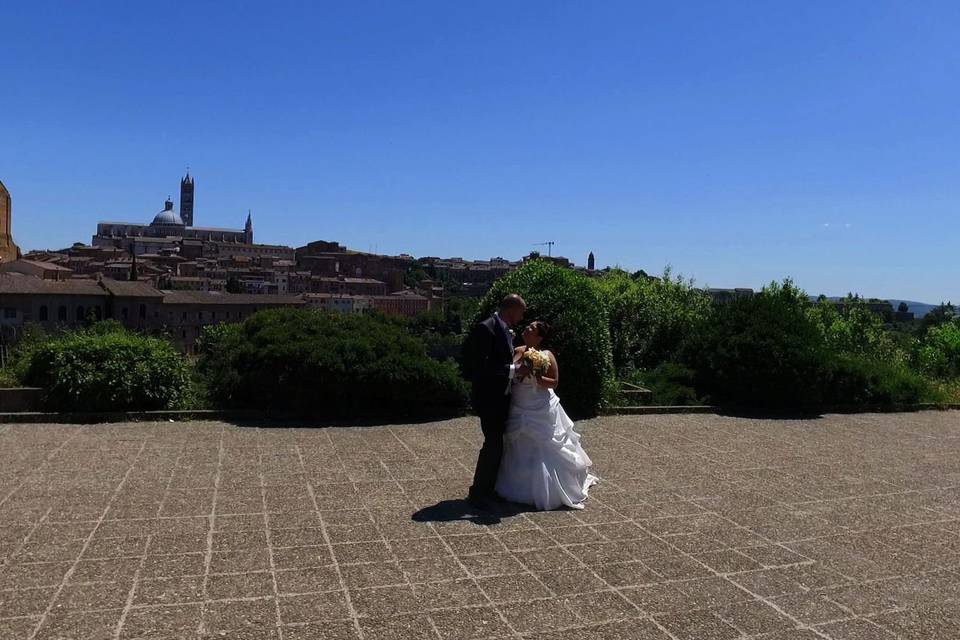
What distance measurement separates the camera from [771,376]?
1093cm

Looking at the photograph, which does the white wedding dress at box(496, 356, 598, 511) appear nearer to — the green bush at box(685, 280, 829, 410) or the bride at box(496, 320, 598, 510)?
the bride at box(496, 320, 598, 510)

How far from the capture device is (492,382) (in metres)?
5.62

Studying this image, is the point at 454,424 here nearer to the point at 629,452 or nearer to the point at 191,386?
the point at 629,452

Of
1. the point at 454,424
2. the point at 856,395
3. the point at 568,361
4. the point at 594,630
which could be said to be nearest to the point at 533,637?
the point at 594,630

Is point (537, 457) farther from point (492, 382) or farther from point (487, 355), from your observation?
point (487, 355)

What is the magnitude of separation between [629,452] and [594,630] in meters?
4.38

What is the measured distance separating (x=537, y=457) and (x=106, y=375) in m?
5.56

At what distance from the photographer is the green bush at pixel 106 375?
8.53 meters

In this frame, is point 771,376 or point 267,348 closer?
point 267,348

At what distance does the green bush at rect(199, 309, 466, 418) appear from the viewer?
8875 mm

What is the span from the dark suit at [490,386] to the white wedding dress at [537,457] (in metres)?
0.13

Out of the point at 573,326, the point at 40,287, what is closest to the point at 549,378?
the point at 573,326

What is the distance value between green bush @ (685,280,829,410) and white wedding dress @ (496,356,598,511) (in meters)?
6.12

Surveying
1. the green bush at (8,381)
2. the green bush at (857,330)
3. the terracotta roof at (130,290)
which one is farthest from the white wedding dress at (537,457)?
the terracotta roof at (130,290)
